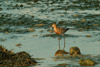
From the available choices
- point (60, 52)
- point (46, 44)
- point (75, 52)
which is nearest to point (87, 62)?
point (75, 52)

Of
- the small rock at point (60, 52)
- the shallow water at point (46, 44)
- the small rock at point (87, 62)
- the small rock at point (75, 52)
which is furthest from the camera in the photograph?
the small rock at point (60, 52)

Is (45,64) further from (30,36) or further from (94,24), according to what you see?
(94,24)

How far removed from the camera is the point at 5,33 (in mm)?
19578

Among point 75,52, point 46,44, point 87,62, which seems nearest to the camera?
point 87,62

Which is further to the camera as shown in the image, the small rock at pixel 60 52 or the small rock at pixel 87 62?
the small rock at pixel 60 52

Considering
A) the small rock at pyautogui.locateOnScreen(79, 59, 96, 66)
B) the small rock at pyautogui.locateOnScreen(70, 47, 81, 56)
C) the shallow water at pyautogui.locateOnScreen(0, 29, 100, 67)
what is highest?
Result: the small rock at pyautogui.locateOnScreen(79, 59, 96, 66)

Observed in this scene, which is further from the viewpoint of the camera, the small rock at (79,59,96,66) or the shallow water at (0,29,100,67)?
the shallow water at (0,29,100,67)

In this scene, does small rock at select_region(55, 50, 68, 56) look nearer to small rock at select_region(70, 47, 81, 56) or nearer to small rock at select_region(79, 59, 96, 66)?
small rock at select_region(70, 47, 81, 56)

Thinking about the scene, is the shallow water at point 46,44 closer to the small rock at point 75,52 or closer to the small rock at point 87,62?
the small rock at point 87,62

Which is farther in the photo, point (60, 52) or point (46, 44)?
point (46, 44)

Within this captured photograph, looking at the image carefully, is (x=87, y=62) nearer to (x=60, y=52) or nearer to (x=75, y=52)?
(x=75, y=52)

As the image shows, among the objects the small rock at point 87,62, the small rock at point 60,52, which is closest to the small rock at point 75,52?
the small rock at point 60,52

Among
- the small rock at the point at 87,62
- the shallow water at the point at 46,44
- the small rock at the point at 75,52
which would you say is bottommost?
the shallow water at the point at 46,44

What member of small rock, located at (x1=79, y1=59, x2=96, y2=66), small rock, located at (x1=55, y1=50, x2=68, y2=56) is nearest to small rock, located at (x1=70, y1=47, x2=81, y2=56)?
small rock, located at (x1=55, y1=50, x2=68, y2=56)
